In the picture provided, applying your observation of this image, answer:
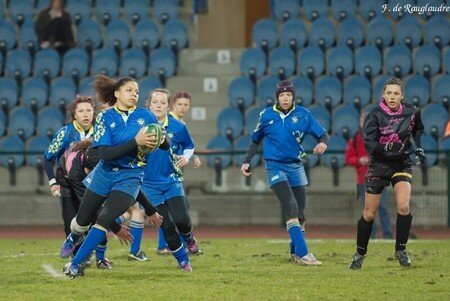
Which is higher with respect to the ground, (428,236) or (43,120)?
(43,120)

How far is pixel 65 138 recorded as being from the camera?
1270 centimetres

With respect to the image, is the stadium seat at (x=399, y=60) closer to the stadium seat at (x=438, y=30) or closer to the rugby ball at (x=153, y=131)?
the stadium seat at (x=438, y=30)

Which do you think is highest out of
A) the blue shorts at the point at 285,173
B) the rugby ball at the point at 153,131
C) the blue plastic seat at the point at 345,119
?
the rugby ball at the point at 153,131

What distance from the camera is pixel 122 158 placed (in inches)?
429

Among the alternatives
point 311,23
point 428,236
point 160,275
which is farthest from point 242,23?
point 160,275

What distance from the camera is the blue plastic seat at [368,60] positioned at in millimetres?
22266

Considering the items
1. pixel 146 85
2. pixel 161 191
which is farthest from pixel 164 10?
pixel 161 191

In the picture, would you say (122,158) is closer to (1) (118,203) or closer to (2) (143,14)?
(1) (118,203)

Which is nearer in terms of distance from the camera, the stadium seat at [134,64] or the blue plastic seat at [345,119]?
the blue plastic seat at [345,119]

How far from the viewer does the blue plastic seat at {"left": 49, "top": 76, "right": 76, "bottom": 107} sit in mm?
22297

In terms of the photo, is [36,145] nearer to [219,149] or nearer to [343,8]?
[219,149]

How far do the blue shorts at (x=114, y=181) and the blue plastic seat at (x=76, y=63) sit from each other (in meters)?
11.8

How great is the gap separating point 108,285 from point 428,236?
9.22m

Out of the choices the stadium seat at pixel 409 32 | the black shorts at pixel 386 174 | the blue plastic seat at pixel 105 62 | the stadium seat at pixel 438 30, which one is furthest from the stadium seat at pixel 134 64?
the black shorts at pixel 386 174
